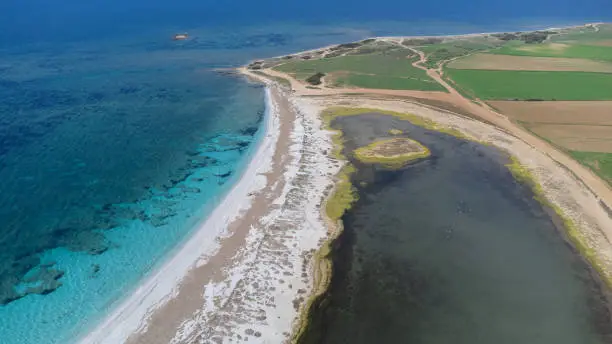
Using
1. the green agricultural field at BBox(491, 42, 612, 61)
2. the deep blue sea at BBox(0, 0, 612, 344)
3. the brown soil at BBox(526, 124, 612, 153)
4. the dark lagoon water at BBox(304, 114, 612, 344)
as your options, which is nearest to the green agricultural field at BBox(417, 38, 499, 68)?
the green agricultural field at BBox(491, 42, 612, 61)

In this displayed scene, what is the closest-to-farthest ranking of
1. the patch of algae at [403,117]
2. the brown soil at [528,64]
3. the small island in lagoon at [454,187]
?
the small island in lagoon at [454,187]
the patch of algae at [403,117]
the brown soil at [528,64]

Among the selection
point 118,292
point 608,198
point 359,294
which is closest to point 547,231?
point 608,198

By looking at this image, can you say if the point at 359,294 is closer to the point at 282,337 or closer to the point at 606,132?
the point at 282,337

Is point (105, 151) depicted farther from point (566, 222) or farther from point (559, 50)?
point (559, 50)

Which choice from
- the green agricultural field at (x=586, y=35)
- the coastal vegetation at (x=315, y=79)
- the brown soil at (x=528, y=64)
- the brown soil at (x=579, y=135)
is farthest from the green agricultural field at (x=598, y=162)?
the green agricultural field at (x=586, y=35)

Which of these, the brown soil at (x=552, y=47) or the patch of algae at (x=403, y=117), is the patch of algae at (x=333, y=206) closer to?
the patch of algae at (x=403, y=117)

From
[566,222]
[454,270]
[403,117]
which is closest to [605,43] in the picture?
[403,117]
